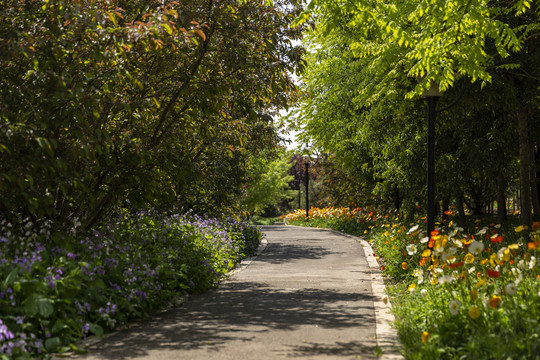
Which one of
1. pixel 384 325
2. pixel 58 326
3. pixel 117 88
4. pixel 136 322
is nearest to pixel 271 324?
pixel 384 325

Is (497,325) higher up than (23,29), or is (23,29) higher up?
(23,29)

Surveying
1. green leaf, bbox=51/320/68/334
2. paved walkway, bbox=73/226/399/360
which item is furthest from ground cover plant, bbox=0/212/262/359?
paved walkway, bbox=73/226/399/360

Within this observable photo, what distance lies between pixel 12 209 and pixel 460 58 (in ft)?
23.7

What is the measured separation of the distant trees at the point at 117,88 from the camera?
267 inches

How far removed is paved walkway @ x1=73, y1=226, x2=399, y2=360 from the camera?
548 cm

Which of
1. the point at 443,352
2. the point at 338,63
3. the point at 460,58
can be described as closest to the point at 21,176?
the point at 443,352

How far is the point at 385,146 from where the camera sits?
51.6 feet

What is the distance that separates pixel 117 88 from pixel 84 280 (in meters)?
3.91

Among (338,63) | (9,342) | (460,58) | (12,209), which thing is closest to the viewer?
(9,342)

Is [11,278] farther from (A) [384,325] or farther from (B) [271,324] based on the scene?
(A) [384,325]

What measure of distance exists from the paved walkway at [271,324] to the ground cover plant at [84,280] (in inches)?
11.2

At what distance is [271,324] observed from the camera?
263 inches

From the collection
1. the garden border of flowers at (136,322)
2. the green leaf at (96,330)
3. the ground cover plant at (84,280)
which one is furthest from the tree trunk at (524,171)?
the green leaf at (96,330)

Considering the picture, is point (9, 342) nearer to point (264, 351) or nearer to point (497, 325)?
point (264, 351)
